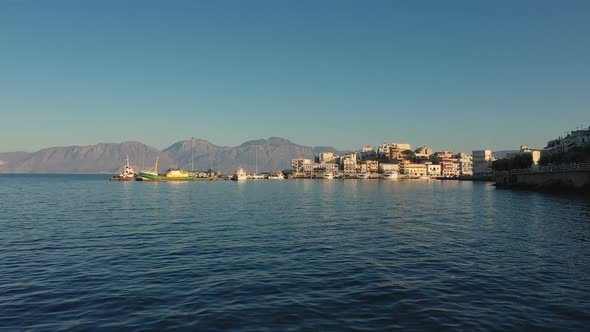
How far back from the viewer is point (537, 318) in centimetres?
1423

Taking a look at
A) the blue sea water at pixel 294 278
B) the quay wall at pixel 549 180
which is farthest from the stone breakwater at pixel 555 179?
the blue sea water at pixel 294 278

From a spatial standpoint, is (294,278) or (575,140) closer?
(294,278)

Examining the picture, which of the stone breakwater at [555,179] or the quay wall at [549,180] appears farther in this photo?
the quay wall at [549,180]

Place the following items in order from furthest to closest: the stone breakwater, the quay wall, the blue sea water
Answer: the quay wall
the stone breakwater
the blue sea water

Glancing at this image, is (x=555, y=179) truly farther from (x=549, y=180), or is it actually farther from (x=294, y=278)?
(x=294, y=278)

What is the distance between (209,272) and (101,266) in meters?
6.27

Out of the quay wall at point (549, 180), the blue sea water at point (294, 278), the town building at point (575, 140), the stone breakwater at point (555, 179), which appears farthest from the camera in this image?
the town building at point (575, 140)

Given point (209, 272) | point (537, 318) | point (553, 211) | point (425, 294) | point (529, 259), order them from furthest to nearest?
point (553, 211), point (529, 259), point (209, 272), point (425, 294), point (537, 318)

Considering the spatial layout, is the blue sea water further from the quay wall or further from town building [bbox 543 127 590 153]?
town building [bbox 543 127 590 153]

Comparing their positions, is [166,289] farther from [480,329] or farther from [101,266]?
[480,329]

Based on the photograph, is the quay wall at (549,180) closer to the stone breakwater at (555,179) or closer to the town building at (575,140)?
the stone breakwater at (555,179)

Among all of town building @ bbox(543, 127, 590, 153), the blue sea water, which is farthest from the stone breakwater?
the blue sea water

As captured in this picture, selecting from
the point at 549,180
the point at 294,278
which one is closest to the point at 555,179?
the point at 549,180

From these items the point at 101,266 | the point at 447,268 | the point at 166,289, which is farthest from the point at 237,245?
the point at 447,268
